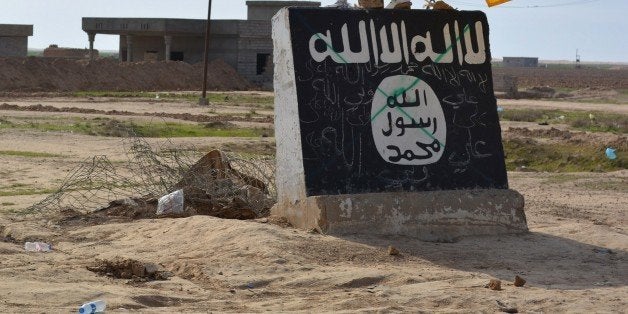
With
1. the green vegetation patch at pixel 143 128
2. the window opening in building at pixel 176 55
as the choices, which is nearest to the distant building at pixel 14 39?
the window opening in building at pixel 176 55

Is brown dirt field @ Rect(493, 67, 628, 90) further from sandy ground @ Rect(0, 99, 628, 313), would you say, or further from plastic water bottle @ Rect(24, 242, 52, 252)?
plastic water bottle @ Rect(24, 242, 52, 252)

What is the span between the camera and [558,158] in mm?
21984

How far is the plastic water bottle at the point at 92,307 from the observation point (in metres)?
7.21

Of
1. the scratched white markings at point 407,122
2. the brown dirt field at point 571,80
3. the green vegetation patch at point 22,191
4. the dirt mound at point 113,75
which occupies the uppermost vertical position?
the brown dirt field at point 571,80

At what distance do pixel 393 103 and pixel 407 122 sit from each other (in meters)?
0.21

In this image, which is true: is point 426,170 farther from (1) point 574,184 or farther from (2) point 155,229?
(1) point 574,184

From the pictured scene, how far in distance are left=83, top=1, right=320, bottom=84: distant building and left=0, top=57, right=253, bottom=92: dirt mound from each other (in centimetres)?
93

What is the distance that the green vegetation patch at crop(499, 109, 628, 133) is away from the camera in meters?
29.8

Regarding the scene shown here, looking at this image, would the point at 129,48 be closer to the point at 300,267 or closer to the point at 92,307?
the point at 300,267

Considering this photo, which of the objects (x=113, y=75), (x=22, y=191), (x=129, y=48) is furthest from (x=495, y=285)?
(x=129, y=48)

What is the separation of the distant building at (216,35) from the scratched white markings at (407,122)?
4199cm

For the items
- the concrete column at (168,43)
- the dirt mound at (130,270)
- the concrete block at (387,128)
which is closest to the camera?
the dirt mound at (130,270)

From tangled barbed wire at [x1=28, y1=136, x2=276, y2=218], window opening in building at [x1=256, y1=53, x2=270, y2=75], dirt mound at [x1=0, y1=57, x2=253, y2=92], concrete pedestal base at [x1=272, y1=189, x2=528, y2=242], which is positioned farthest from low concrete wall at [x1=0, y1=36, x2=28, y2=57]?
concrete pedestal base at [x1=272, y1=189, x2=528, y2=242]

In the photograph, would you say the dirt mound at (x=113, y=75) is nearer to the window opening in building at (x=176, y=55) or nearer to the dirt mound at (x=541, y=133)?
the window opening in building at (x=176, y=55)
